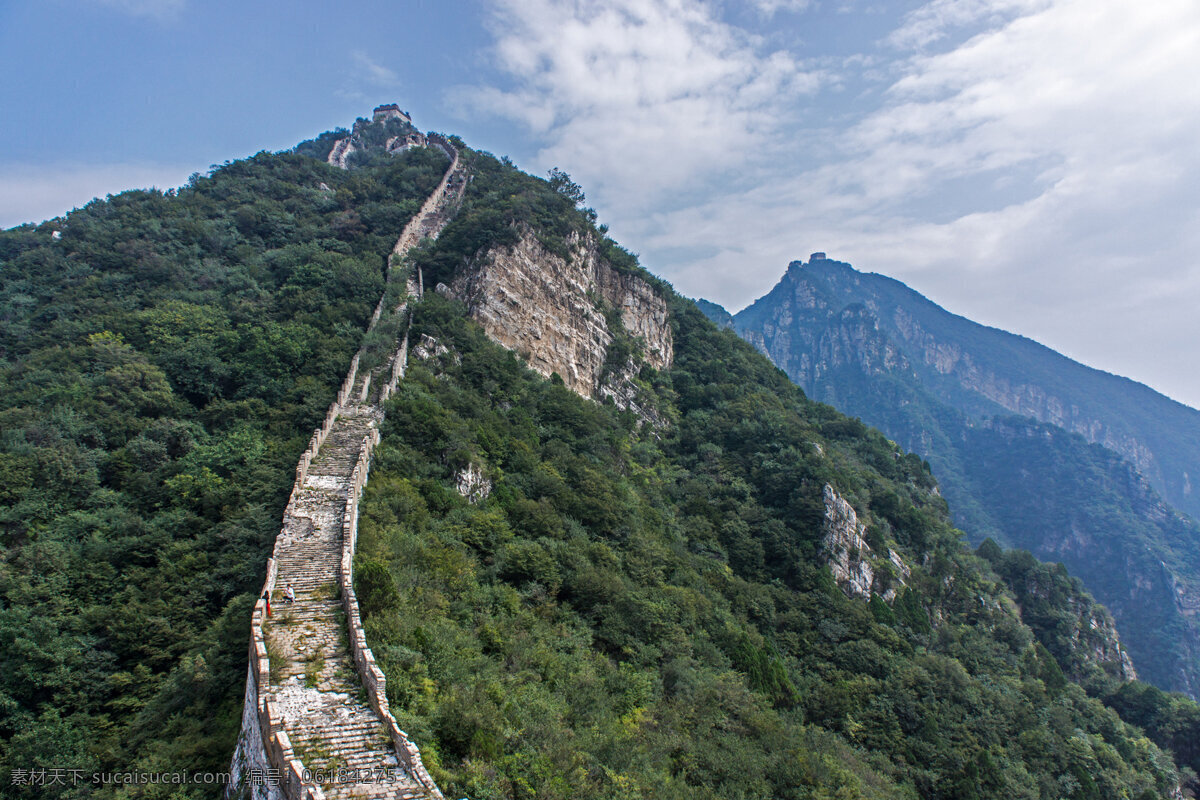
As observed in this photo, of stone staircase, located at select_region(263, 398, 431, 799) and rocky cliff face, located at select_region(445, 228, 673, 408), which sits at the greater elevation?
rocky cliff face, located at select_region(445, 228, 673, 408)

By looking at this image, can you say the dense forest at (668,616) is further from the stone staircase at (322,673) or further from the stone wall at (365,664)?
the stone staircase at (322,673)

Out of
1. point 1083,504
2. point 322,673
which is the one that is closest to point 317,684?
point 322,673

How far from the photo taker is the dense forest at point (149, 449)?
12125 millimetres

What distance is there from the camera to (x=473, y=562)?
741 inches

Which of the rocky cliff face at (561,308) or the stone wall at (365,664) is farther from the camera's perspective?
the rocky cliff face at (561,308)

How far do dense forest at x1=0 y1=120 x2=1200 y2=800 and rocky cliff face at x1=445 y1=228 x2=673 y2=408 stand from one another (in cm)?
203

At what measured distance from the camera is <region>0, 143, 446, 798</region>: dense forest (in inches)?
477

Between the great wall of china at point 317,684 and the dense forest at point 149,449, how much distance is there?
1.07 m

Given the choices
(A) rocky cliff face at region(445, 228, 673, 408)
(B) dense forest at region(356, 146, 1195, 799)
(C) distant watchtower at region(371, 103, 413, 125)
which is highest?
(C) distant watchtower at region(371, 103, 413, 125)

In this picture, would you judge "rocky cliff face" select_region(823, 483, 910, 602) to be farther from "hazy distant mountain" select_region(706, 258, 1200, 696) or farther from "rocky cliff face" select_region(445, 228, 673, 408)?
"hazy distant mountain" select_region(706, 258, 1200, 696)

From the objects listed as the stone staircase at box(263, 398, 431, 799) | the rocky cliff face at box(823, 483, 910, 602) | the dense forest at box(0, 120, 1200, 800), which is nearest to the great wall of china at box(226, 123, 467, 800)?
the stone staircase at box(263, 398, 431, 799)

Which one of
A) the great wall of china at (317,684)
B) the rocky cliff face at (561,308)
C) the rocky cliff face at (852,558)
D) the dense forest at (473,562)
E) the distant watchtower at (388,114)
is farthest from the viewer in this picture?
the distant watchtower at (388,114)

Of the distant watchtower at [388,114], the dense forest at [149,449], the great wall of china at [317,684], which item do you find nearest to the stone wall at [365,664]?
the great wall of china at [317,684]

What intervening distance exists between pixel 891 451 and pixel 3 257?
75578 millimetres
